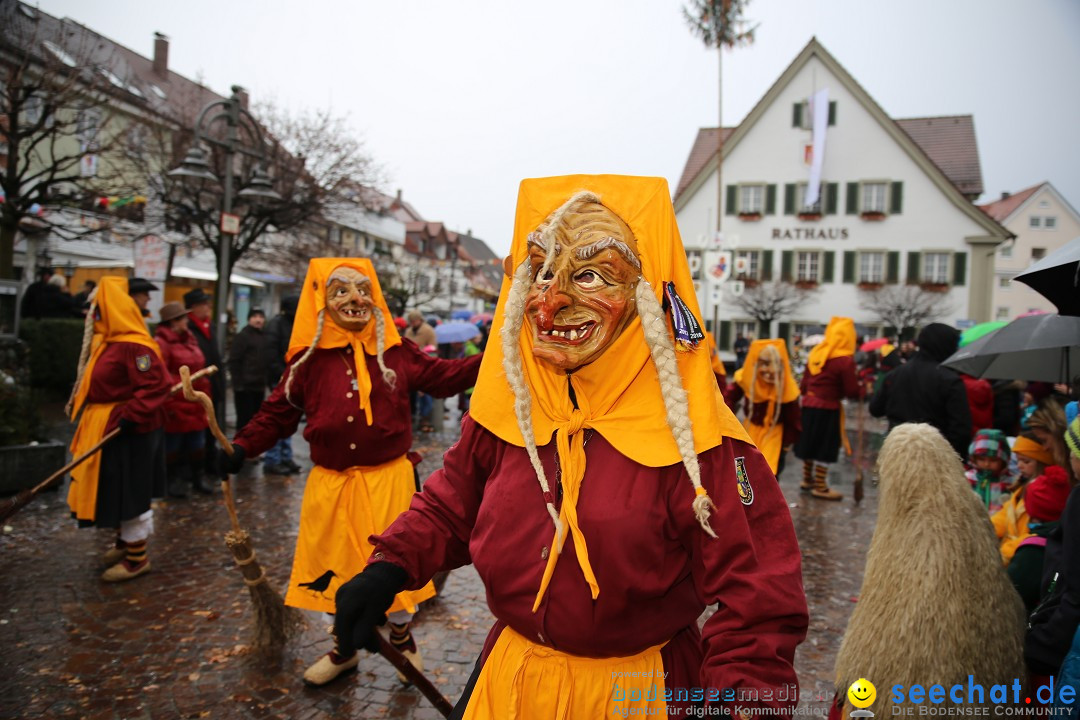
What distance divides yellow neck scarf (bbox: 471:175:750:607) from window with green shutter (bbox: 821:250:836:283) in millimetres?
31942

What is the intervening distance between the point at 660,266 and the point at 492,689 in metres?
1.30

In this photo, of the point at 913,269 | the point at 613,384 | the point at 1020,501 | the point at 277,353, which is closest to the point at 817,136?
the point at 913,269

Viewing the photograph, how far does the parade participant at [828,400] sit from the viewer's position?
851 centimetres

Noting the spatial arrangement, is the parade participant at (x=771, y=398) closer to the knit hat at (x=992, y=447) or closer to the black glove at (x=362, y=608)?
the knit hat at (x=992, y=447)

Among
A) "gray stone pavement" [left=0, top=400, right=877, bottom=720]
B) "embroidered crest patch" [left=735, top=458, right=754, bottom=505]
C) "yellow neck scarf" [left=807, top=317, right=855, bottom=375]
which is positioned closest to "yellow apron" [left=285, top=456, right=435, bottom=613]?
"gray stone pavement" [left=0, top=400, right=877, bottom=720]

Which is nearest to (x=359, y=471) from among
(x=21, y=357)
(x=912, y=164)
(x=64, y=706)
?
(x=64, y=706)

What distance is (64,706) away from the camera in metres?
3.57

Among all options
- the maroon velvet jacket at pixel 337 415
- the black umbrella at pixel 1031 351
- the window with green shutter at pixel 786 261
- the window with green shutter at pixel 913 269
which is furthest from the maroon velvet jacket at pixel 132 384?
the window with green shutter at pixel 913 269

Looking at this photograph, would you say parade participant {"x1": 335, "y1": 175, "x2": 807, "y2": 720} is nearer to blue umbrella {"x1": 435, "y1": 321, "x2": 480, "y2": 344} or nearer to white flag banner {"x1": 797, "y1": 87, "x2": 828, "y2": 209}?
blue umbrella {"x1": 435, "y1": 321, "x2": 480, "y2": 344}

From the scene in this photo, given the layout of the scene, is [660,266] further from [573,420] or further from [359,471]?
[359,471]

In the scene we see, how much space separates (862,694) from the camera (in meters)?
2.32

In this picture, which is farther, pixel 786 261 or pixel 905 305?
pixel 786 261

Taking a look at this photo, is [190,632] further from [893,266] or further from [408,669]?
[893,266]

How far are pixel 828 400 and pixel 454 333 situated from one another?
6660mm
